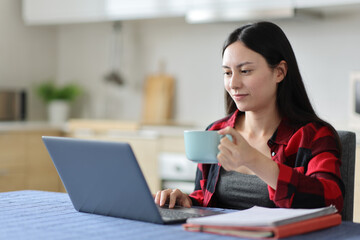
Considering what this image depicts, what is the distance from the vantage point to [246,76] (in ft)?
5.12

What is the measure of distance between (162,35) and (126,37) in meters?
0.34

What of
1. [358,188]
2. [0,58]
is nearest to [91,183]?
[358,188]

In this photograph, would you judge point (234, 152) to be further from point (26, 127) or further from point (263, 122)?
point (26, 127)

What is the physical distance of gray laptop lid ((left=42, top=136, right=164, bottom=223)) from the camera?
46.1 inches

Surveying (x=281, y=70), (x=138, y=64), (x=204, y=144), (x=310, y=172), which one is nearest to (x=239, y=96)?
(x=281, y=70)

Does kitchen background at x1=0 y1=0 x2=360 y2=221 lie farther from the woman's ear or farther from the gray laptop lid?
the gray laptop lid

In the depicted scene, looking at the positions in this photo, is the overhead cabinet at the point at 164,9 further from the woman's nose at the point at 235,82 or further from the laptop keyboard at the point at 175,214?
the laptop keyboard at the point at 175,214

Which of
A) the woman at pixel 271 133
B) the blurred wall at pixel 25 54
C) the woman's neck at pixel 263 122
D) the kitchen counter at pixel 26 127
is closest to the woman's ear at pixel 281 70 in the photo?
the woman at pixel 271 133

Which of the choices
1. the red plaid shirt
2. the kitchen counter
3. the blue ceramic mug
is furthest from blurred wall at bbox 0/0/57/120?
the blue ceramic mug

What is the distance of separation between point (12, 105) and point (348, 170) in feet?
10.7

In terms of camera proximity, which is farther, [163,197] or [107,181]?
[163,197]

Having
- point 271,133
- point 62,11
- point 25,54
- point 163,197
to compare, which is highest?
point 62,11

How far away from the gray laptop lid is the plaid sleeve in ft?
1.05

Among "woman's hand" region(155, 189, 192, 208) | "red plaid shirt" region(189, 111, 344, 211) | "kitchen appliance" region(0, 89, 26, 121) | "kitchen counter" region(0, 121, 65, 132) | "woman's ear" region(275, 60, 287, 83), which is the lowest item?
"kitchen counter" region(0, 121, 65, 132)
